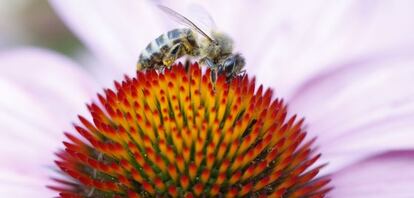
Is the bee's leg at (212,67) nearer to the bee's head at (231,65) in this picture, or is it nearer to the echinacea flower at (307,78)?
the bee's head at (231,65)

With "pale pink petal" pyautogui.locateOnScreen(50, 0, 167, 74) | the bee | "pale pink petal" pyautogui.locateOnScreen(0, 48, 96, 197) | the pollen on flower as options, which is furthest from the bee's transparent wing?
"pale pink petal" pyautogui.locateOnScreen(0, 48, 96, 197)

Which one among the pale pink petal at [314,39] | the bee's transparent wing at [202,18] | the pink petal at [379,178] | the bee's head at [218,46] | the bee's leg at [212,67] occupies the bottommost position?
the pink petal at [379,178]

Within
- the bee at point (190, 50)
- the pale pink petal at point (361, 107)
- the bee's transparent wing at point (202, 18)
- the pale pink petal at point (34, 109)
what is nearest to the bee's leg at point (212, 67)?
the bee at point (190, 50)

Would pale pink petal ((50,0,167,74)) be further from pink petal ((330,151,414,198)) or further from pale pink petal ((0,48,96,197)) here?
pink petal ((330,151,414,198))

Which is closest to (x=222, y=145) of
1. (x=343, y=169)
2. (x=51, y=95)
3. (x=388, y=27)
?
(x=343, y=169)

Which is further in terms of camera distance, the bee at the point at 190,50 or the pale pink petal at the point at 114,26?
the pale pink petal at the point at 114,26

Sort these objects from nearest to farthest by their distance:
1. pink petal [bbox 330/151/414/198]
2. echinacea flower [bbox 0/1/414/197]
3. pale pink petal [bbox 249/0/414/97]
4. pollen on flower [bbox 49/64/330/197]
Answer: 1. pollen on flower [bbox 49/64/330/197]
2. pink petal [bbox 330/151/414/198]
3. echinacea flower [bbox 0/1/414/197]
4. pale pink petal [bbox 249/0/414/97]

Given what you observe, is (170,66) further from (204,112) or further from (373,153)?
(373,153)
